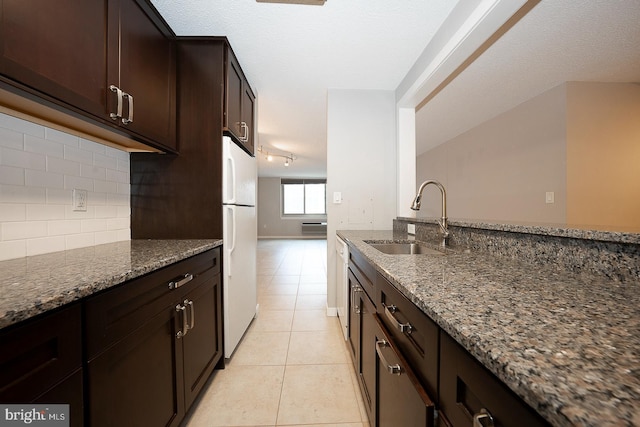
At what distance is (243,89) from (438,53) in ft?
5.24

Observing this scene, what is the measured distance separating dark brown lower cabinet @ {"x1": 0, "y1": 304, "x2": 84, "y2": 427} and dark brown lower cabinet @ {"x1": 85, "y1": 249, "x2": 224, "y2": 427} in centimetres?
4

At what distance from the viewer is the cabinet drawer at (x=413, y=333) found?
23.5 inches

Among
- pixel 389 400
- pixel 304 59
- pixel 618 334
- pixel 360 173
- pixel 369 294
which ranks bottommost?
pixel 389 400

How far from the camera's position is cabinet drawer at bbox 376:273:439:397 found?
23.5 inches

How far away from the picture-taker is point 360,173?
2686 millimetres

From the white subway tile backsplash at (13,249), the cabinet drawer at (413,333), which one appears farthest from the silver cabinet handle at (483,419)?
the white subway tile backsplash at (13,249)

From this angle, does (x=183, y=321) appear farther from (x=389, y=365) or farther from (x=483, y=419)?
(x=483, y=419)

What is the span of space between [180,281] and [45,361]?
58cm

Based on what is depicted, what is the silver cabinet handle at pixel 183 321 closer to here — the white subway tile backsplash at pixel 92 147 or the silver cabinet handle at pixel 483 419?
the white subway tile backsplash at pixel 92 147

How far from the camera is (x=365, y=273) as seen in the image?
4.23 ft

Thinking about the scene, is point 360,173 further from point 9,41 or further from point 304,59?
point 9,41

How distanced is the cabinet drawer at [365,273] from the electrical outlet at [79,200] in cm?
157

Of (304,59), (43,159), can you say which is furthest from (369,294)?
(304,59)

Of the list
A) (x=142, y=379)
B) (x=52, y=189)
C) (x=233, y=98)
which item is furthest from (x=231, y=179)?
(x=142, y=379)
